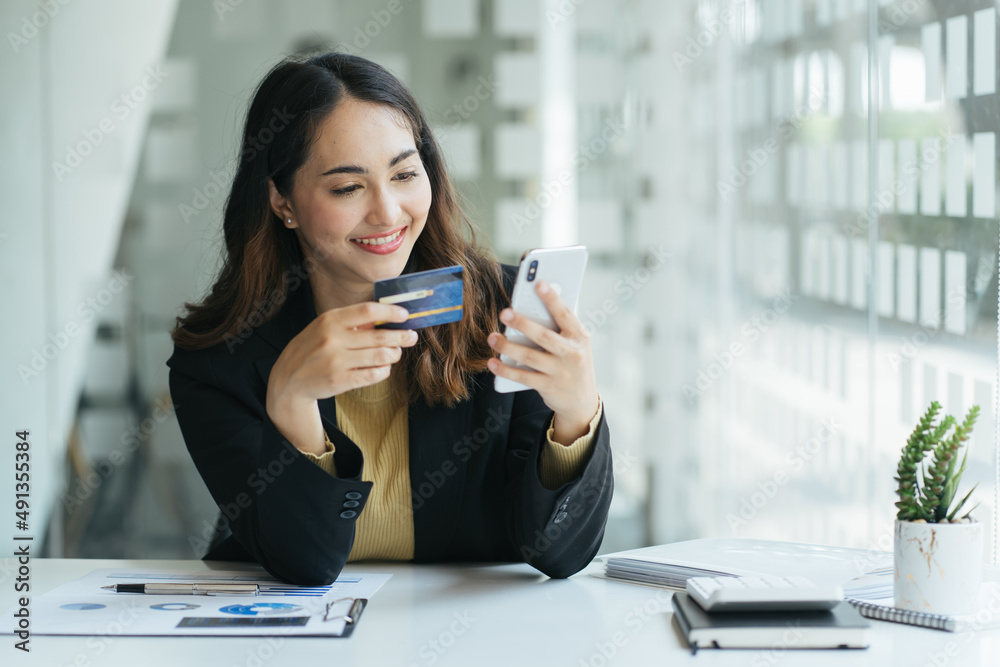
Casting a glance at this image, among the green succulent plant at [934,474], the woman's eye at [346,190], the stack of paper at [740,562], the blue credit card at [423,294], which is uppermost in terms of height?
the woman's eye at [346,190]

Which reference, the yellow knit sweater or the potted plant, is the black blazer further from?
the potted plant

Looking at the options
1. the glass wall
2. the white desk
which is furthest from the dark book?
the glass wall

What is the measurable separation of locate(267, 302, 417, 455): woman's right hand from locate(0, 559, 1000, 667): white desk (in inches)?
12.0

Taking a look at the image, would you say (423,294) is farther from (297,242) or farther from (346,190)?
(297,242)

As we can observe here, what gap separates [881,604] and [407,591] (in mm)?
642

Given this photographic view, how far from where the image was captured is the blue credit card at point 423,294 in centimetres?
125

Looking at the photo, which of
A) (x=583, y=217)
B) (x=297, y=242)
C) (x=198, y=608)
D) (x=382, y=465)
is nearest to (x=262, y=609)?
(x=198, y=608)

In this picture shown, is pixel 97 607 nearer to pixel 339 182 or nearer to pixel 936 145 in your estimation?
pixel 339 182

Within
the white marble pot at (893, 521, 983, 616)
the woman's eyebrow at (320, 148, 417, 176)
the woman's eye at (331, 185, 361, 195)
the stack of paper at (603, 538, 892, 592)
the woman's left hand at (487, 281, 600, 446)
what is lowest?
the stack of paper at (603, 538, 892, 592)

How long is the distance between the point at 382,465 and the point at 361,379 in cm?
37

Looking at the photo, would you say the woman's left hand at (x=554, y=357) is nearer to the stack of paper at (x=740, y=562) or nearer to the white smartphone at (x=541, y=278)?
the white smartphone at (x=541, y=278)

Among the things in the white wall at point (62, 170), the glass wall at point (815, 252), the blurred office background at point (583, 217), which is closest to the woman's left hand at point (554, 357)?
the glass wall at point (815, 252)

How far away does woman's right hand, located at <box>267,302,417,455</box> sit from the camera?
1.25 metres

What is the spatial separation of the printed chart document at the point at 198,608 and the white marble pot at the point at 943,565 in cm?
71
